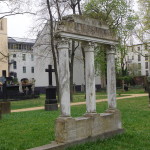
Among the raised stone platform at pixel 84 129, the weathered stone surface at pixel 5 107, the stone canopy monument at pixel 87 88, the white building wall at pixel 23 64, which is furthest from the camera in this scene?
the white building wall at pixel 23 64

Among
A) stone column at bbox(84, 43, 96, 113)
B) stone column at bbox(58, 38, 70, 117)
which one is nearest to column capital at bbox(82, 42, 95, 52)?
stone column at bbox(84, 43, 96, 113)

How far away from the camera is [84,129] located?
27.0ft

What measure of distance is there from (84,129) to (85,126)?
97 mm

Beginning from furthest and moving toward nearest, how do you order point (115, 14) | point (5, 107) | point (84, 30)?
point (115, 14) < point (5, 107) < point (84, 30)

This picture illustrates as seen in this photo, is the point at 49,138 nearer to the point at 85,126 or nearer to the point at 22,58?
the point at 85,126

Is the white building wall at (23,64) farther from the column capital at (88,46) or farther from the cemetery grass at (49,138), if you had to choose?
the column capital at (88,46)

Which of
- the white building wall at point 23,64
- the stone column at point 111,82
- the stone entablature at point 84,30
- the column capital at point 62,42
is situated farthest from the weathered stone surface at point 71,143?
the white building wall at point 23,64

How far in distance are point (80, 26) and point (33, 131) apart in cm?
432

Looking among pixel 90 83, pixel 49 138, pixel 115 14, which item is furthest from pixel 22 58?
pixel 90 83

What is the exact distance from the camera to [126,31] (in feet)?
118

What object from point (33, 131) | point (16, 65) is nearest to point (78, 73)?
point (16, 65)

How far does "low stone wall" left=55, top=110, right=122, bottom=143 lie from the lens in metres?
7.62

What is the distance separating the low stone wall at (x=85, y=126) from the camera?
7625 mm

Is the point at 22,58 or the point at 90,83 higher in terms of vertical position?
the point at 22,58
